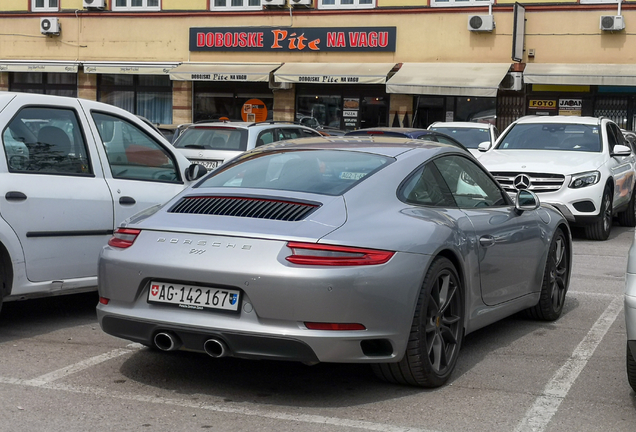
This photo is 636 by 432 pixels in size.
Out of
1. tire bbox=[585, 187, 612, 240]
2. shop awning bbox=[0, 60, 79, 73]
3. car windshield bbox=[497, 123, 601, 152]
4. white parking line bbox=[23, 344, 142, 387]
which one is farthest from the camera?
shop awning bbox=[0, 60, 79, 73]

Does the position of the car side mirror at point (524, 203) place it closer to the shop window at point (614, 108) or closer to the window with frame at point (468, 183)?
the window with frame at point (468, 183)

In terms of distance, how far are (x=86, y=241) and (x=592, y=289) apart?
4.63 metres

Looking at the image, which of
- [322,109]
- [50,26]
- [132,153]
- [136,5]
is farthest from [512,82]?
[132,153]

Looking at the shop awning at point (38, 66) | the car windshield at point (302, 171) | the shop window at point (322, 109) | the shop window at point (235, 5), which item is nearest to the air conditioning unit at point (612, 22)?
the shop window at point (322, 109)

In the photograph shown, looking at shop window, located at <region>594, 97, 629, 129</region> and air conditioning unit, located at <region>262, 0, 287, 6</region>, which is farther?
air conditioning unit, located at <region>262, 0, 287, 6</region>

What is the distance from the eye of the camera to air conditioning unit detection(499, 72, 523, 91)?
86.2 ft

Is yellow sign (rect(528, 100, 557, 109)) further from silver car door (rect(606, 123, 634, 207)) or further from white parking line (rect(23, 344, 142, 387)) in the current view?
white parking line (rect(23, 344, 142, 387))

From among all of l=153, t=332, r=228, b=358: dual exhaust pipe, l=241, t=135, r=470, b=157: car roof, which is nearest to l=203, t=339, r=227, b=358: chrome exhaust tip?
l=153, t=332, r=228, b=358: dual exhaust pipe

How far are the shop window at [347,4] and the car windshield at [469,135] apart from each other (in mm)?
10105

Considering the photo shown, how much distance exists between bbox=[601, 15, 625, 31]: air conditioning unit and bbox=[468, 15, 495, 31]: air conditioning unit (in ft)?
9.96

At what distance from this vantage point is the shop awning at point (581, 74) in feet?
82.2

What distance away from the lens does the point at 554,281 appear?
23.0 feet

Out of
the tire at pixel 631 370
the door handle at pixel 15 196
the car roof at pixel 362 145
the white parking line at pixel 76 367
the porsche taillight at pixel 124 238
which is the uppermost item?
the car roof at pixel 362 145

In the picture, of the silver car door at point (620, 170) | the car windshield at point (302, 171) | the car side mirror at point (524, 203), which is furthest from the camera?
the silver car door at point (620, 170)
